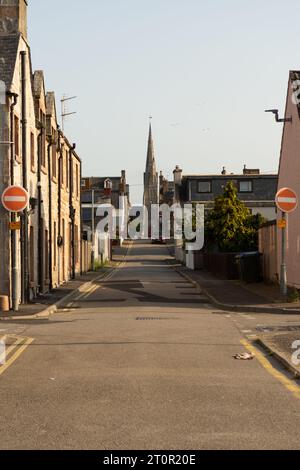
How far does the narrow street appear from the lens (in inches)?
290

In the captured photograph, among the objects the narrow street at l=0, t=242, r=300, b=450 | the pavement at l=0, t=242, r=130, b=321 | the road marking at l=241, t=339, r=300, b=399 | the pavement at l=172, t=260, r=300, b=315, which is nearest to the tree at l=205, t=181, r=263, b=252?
the pavement at l=0, t=242, r=130, b=321

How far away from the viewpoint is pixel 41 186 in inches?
1182

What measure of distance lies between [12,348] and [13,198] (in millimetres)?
8178

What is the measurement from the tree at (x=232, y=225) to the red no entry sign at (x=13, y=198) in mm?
31415

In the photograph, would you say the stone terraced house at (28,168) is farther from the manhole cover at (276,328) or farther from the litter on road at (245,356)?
the litter on road at (245,356)

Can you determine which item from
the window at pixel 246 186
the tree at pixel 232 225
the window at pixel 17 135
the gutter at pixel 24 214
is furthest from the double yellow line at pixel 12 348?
the window at pixel 246 186

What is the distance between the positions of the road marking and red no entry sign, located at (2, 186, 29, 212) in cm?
925

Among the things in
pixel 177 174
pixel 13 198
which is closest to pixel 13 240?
pixel 13 198

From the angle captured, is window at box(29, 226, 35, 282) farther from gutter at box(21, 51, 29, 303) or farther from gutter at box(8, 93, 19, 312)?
gutter at box(8, 93, 19, 312)

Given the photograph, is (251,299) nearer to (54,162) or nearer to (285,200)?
(285,200)

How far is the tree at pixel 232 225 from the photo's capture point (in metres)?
52.7
